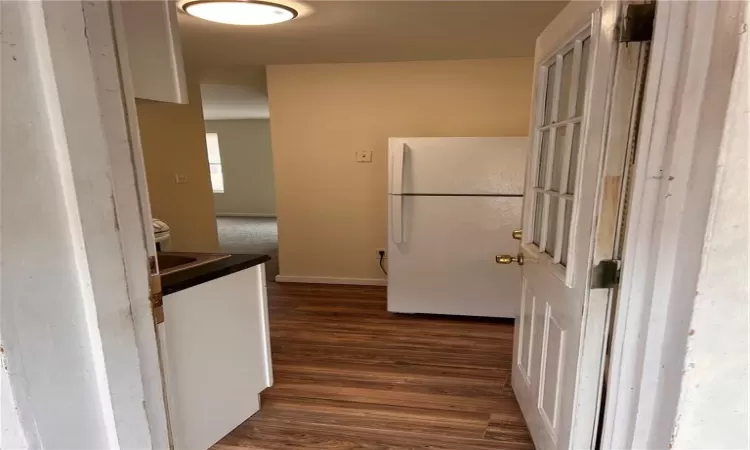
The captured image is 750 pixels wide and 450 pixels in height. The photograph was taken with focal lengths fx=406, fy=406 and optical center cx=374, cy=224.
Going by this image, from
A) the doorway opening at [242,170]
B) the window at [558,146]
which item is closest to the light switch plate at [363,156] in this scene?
the window at [558,146]

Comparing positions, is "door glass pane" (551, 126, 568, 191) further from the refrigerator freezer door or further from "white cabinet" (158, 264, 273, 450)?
"white cabinet" (158, 264, 273, 450)

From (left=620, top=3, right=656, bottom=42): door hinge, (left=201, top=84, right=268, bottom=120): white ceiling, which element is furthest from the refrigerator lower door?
(left=201, top=84, right=268, bottom=120): white ceiling

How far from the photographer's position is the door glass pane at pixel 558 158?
1.54 m

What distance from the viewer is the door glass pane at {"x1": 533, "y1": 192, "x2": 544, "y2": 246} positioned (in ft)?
5.72

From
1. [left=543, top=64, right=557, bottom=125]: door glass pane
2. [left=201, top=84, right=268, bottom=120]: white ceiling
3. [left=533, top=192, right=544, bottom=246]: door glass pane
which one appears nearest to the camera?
[left=543, top=64, right=557, bottom=125]: door glass pane

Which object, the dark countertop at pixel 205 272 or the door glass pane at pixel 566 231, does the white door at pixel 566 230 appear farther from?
the dark countertop at pixel 205 272

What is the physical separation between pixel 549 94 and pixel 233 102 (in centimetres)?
525

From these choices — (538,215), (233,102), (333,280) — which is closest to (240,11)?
(538,215)

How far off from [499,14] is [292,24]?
4.03 ft

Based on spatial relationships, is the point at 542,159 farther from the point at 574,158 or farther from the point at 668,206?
the point at 668,206

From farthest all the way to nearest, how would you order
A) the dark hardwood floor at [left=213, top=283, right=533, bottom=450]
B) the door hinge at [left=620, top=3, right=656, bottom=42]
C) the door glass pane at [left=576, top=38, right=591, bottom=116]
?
the dark hardwood floor at [left=213, top=283, right=533, bottom=450], the door glass pane at [left=576, top=38, right=591, bottom=116], the door hinge at [left=620, top=3, right=656, bottom=42]

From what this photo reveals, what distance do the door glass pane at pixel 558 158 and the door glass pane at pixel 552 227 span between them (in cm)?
5

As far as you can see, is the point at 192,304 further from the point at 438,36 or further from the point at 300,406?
the point at 438,36

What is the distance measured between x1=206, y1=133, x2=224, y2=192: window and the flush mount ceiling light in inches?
272
